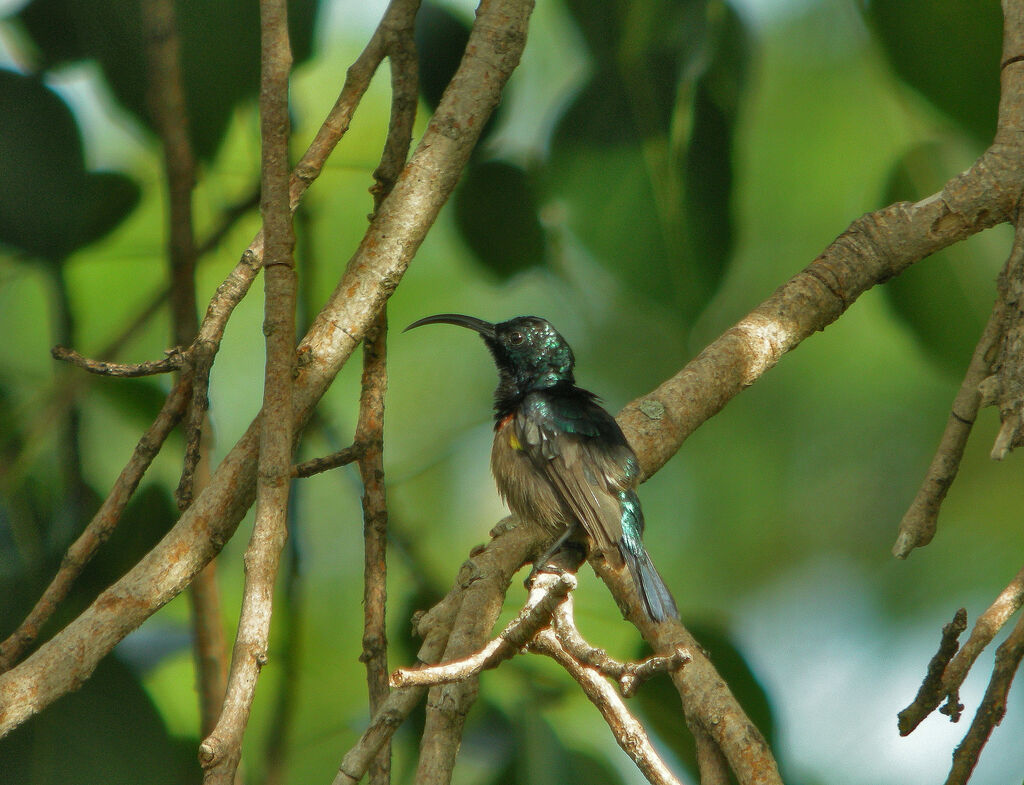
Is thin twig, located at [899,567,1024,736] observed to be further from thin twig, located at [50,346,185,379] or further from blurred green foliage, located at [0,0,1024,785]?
thin twig, located at [50,346,185,379]

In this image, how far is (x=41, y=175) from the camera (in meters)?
3.04

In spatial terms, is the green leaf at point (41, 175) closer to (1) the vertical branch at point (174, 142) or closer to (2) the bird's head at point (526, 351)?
(1) the vertical branch at point (174, 142)

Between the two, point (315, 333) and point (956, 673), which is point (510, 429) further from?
point (956, 673)

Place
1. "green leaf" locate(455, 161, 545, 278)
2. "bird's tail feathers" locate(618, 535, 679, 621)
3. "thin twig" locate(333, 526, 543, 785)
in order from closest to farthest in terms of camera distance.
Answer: "thin twig" locate(333, 526, 543, 785)
"bird's tail feathers" locate(618, 535, 679, 621)
"green leaf" locate(455, 161, 545, 278)

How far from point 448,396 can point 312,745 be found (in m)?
1.29

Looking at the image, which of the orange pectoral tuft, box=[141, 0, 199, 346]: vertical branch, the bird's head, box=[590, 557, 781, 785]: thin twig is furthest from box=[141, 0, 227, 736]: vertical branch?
box=[590, 557, 781, 785]: thin twig

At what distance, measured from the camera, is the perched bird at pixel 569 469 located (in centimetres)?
210

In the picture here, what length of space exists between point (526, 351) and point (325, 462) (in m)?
0.75

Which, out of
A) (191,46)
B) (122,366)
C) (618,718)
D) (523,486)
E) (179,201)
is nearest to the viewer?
(618,718)

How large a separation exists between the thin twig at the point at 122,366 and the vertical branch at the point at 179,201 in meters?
0.95

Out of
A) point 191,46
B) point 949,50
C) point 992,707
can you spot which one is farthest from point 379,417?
point 949,50

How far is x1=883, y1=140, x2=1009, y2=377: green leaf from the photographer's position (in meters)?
3.22

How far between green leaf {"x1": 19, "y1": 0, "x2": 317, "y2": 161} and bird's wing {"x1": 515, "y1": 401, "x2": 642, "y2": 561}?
5.51 feet

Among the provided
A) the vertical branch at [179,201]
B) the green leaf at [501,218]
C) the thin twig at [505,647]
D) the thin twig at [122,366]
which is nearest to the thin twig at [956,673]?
the thin twig at [505,647]
